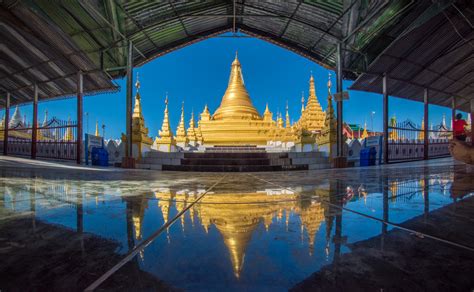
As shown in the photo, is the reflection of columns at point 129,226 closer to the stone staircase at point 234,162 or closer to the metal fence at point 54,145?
the stone staircase at point 234,162

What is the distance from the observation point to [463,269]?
26.6 inches

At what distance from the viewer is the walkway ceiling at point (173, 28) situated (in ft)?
22.4

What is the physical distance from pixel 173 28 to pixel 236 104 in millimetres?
9892

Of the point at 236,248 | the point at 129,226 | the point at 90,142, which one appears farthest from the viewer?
the point at 90,142

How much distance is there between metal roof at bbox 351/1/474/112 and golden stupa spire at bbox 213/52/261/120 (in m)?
8.94

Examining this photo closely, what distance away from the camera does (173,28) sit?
1002 cm

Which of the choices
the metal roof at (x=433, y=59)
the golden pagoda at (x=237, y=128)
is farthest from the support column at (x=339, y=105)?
the golden pagoda at (x=237, y=128)

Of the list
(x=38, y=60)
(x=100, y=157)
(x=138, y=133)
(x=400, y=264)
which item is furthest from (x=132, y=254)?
(x=38, y=60)

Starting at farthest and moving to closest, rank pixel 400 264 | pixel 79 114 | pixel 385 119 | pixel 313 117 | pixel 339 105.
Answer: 1. pixel 313 117
2. pixel 385 119
3. pixel 79 114
4. pixel 339 105
5. pixel 400 264

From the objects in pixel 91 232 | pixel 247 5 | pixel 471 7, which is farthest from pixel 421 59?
pixel 91 232

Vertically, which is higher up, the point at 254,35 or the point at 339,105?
the point at 254,35

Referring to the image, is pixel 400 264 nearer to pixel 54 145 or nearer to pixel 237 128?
pixel 54 145

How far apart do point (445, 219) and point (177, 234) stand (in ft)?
4.40

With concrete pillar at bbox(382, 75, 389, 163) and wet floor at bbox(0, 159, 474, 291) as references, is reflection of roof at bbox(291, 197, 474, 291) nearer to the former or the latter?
wet floor at bbox(0, 159, 474, 291)
